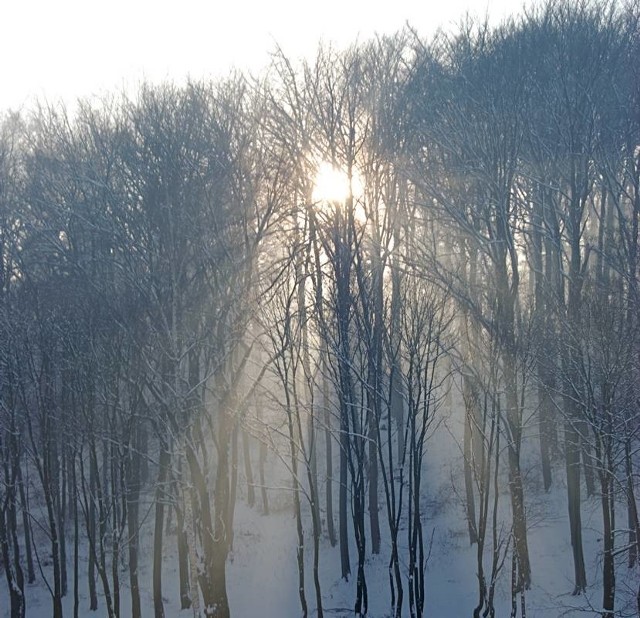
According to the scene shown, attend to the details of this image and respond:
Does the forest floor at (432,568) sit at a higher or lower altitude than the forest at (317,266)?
lower

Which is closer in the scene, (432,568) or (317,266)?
(317,266)

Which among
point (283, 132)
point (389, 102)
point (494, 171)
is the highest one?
point (389, 102)

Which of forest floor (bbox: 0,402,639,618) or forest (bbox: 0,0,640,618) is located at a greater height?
forest (bbox: 0,0,640,618)

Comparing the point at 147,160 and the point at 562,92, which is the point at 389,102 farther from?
the point at 147,160

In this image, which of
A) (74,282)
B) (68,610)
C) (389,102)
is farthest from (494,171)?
(68,610)

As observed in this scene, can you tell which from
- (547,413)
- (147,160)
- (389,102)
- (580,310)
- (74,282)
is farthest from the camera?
(547,413)

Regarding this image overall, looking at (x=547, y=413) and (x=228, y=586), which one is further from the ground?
(x=547, y=413)

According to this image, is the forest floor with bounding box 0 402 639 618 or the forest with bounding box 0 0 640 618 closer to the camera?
the forest with bounding box 0 0 640 618

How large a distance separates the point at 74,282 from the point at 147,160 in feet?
12.0

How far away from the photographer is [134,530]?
2130 centimetres

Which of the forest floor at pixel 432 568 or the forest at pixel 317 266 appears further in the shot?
the forest floor at pixel 432 568

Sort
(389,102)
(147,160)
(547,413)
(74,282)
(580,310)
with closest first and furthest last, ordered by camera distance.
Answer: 1. (580,310)
2. (147,160)
3. (74,282)
4. (389,102)
5. (547,413)

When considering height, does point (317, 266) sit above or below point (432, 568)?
above

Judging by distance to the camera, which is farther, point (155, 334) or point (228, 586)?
point (228, 586)
